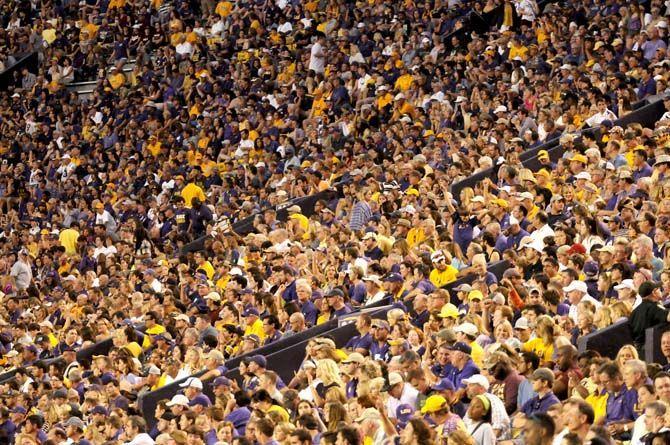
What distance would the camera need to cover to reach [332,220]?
68.3ft

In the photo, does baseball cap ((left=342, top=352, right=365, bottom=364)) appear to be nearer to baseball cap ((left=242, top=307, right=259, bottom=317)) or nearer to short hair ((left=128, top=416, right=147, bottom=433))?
short hair ((left=128, top=416, right=147, bottom=433))

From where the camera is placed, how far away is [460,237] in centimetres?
1803

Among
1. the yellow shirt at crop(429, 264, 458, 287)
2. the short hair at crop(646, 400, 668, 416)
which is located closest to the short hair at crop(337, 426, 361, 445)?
the short hair at crop(646, 400, 668, 416)

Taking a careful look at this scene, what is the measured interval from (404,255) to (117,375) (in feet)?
11.9

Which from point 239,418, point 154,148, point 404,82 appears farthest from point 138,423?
point 154,148

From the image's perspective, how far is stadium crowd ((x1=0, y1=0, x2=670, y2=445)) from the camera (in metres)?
12.3

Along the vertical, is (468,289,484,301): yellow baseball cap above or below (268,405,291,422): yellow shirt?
below

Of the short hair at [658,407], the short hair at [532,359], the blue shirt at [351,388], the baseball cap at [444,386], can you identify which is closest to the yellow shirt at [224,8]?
the blue shirt at [351,388]

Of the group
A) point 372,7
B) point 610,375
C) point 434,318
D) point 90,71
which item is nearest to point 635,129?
point 434,318

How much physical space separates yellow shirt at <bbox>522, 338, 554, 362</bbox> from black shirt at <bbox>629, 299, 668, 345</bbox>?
78 centimetres

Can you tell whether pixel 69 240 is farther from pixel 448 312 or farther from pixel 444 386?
pixel 444 386

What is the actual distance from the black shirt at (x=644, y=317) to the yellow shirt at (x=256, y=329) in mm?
5263

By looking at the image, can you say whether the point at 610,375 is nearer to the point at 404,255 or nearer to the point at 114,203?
the point at 404,255

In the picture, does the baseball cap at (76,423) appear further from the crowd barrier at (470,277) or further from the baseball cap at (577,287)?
the baseball cap at (577,287)
